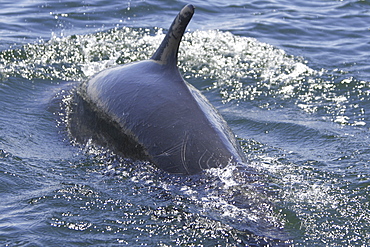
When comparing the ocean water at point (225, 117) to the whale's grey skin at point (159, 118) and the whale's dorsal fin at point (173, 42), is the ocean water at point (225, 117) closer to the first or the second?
the whale's grey skin at point (159, 118)

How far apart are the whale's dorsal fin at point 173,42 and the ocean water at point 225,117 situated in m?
1.28

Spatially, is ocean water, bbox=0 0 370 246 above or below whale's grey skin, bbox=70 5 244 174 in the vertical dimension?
below

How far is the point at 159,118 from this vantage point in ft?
20.9

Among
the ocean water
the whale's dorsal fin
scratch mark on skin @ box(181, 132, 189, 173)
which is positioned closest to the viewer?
the ocean water

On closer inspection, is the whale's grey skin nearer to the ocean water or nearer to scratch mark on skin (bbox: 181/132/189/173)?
scratch mark on skin (bbox: 181/132/189/173)

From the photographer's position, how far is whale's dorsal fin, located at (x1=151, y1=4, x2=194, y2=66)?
6.89 m

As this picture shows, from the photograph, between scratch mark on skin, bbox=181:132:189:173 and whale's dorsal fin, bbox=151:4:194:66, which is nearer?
scratch mark on skin, bbox=181:132:189:173

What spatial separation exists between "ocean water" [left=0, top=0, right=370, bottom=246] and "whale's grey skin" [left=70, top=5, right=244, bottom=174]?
18 centimetres

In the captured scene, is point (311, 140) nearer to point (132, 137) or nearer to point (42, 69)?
point (132, 137)

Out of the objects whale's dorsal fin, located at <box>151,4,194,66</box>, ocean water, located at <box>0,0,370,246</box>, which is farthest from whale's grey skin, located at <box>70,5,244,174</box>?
ocean water, located at <box>0,0,370,246</box>

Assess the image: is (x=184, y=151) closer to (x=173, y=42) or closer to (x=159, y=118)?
(x=159, y=118)

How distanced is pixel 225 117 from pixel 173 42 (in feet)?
8.65

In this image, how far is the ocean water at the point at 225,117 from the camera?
17.8ft

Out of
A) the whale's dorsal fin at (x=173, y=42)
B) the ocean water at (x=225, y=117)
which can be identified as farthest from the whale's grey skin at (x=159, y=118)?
the ocean water at (x=225, y=117)
